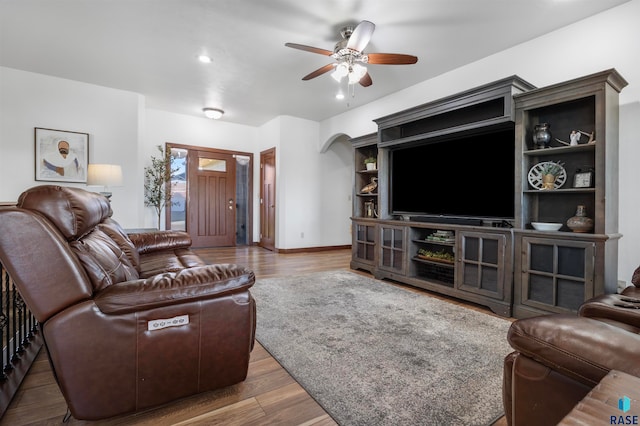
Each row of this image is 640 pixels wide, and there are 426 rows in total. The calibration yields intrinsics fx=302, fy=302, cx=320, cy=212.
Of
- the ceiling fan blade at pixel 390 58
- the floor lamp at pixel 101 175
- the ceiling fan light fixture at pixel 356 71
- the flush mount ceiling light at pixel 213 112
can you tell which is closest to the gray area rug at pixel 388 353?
the floor lamp at pixel 101 175

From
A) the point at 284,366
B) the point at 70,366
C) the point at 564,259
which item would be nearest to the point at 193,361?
the point at 70,366

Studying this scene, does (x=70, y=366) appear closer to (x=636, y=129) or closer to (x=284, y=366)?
(x=284, y=366)

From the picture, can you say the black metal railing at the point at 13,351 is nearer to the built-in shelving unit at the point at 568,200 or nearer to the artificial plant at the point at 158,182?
the built-in shelving unit at the point at 568,200

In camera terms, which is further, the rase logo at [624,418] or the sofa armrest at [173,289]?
the sofa armrest at [173,289]

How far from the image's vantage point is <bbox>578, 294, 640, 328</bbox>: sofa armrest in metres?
1.23

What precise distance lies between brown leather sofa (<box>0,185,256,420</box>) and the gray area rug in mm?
565

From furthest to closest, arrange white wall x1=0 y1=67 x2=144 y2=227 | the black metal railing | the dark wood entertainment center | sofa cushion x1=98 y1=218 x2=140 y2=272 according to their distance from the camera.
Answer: white wall x1=0 y1=67 x2=144 y2=227 < the dark wood entertainment center < sofa cushion x1=98 y1=218 x2=140 y2=272 < the black metal railing

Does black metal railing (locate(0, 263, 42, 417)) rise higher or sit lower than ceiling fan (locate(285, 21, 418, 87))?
lower

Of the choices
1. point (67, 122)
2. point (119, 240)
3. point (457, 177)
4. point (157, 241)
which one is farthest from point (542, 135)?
point (67, 122)

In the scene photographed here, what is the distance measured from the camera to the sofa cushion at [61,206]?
1246 mm

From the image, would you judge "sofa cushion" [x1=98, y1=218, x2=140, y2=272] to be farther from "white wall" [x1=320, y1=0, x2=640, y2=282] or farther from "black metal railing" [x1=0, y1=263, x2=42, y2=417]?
"white wall" [x1=320, y1=0, x2=640, y2=282]

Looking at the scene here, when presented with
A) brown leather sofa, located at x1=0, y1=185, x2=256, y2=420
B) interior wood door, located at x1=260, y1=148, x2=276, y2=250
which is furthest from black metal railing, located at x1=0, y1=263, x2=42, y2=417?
interior wood door, located at x1=260, y1=148, x2=276, y2=250

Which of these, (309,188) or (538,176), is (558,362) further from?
(309,188)

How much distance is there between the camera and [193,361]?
142 centimetres
